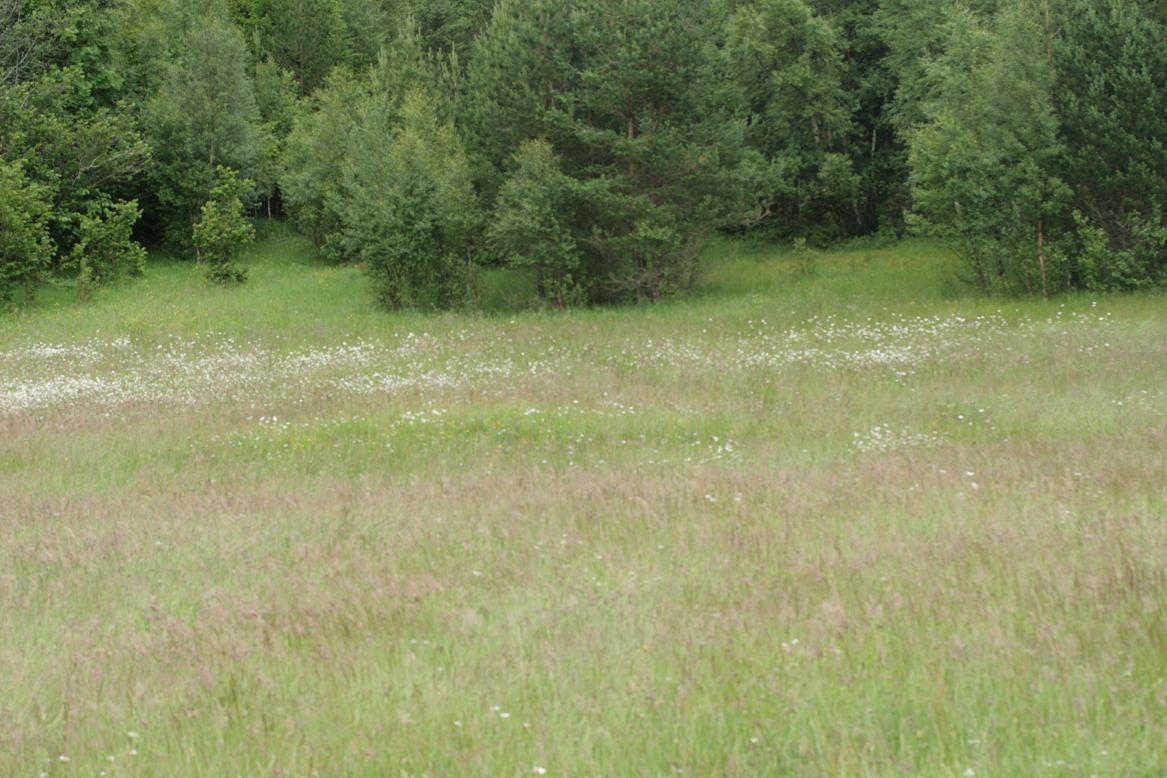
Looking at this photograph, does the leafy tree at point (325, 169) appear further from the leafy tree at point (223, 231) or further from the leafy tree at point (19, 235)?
the leafy tree at point (19, 235)

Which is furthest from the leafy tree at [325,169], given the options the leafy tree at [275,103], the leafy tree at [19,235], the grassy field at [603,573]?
the grassy field at [603,573]

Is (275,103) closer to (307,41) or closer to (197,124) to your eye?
(307,41)

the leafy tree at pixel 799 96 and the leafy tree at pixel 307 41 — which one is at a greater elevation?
the leafy tree at pixel 307 41

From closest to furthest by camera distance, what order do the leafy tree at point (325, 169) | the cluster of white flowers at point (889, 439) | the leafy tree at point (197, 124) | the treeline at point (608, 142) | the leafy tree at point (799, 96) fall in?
1. the cluster of white flowers at point (889, 439)
2. the treeline at point (608, 142)
3. the leafy tree at point (325, 169)
4. the leafy tree at point (799, 96)
5. the leafy tree at point (197, 124)

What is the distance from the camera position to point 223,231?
40406 mm

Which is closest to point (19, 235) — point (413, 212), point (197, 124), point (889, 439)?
point (197, 124)

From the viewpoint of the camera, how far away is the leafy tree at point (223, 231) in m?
39.4

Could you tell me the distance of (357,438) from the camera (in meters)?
13.1

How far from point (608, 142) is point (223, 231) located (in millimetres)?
18132

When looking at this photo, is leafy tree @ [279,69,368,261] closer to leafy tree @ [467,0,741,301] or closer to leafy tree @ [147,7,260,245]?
leafy tree @ [147,7,260,245]

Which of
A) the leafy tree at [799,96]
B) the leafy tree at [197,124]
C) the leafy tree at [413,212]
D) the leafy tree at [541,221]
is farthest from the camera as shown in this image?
the leafy tree at [197,124]

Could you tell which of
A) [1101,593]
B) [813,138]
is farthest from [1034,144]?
[1101,593]

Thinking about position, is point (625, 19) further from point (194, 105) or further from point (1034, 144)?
point (194, 105)

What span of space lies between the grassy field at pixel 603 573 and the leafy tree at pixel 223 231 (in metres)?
22.6
